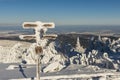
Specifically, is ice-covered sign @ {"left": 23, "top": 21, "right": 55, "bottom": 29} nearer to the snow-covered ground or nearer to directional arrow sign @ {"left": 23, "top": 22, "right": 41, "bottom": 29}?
directional arrow sign @ {"left": 23, "top": 22, "right": 41, "bottom": 29}

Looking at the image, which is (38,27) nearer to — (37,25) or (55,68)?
(37,25)

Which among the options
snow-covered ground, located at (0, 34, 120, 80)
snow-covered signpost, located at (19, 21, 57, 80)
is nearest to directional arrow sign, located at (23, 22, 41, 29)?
snow-covered signpost, located at (19, 21, 57, 80)

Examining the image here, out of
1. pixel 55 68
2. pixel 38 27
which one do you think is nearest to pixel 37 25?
pixel 38 27

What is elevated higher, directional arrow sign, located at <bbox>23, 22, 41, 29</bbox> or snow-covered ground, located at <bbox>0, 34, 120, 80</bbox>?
directional arrow sign, located at <bbox>23, 22, 41, 29</bbox>

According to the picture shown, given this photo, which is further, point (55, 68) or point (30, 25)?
point (55, 68)

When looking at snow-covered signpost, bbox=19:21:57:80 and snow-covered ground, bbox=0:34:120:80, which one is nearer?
snow-covered signpost, bbox=19:21:57:80

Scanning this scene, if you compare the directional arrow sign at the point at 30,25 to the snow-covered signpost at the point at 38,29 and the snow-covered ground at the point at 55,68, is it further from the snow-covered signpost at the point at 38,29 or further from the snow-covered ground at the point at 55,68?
the snow-covered ground at the point at 55,68

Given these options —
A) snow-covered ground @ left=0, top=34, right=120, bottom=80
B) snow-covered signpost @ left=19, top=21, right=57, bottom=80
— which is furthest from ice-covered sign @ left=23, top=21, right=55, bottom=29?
snow-covered ground @ left=0, top=34, right=120, bottom=80

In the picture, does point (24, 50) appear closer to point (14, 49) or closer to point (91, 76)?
point (14, 49)

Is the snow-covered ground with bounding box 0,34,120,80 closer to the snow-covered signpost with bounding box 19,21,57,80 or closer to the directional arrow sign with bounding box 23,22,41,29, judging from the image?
the snow-covered signpost with bounding box 19,21,57,80

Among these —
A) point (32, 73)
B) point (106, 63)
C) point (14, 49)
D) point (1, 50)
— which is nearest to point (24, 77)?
point (32, 73)

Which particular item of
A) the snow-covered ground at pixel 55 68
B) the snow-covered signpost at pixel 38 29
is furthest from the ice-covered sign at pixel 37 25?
the snow-covered ground at pixel 55 68
